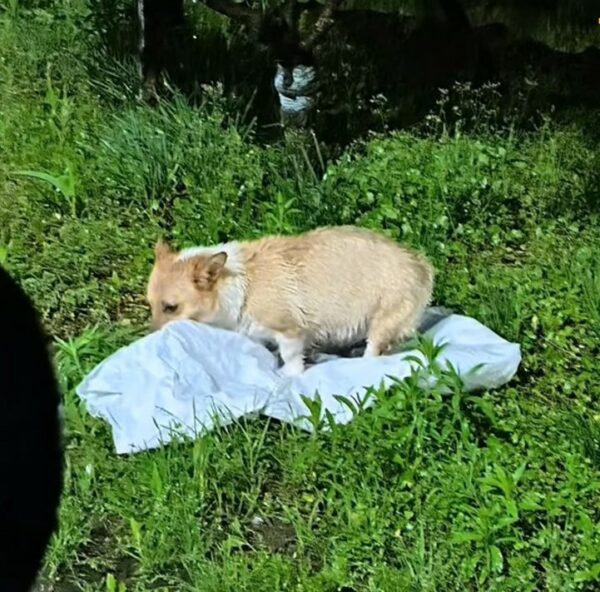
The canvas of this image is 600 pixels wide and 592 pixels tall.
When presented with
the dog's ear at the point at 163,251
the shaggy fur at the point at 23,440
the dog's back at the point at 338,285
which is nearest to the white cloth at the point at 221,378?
the dog's back at the point at 338,285

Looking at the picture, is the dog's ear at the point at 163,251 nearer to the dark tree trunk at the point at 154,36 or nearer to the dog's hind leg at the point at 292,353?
the dog's hind leg at the point at 292,353

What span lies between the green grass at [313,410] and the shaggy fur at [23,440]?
60 centimetres

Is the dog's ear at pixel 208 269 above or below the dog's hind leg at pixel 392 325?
above

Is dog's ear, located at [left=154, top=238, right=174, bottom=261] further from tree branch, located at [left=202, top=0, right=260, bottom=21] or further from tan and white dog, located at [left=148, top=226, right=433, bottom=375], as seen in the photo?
tree branch, located at [left=202, top=0, right=260, bottom=21]

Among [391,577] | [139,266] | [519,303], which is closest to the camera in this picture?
[391,577]

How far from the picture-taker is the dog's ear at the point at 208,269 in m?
5.16

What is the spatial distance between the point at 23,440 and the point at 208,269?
201 centimetres

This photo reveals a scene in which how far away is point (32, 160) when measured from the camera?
21.6 feet

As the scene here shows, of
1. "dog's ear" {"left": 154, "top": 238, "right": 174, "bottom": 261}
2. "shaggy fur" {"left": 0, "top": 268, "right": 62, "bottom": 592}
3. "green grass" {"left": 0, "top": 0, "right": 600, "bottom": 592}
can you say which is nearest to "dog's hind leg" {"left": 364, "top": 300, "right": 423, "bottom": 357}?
"green grass" {"left": 0, "top": 0, "right": 600, "bottom": 592}

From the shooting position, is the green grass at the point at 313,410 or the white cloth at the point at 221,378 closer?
the green grass at the point at 313,410

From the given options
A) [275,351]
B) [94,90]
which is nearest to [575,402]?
[275,351]

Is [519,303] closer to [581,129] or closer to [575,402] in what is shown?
[575,402]

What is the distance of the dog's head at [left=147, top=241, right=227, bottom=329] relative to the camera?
204 inches

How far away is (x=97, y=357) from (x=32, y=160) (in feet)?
5.59
